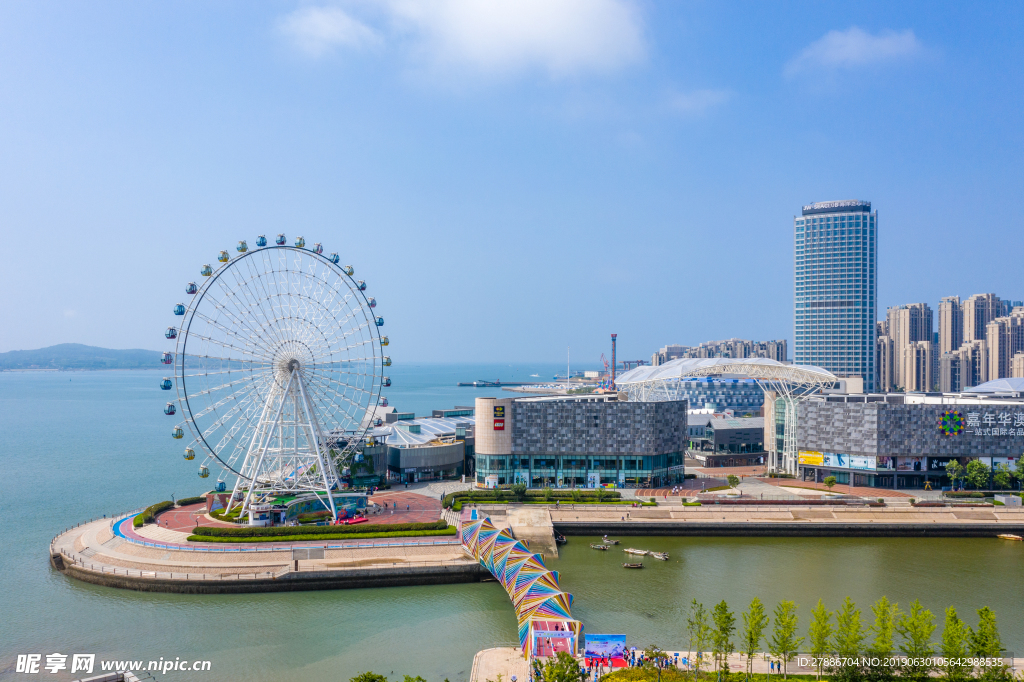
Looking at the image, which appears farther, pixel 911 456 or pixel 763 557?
pixel 911 456

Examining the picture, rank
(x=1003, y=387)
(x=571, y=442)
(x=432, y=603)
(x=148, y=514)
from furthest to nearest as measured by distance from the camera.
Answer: (x=1003, y=387)
(x=571, y=442)
(x=148, y=514)
(x=432, y=603)

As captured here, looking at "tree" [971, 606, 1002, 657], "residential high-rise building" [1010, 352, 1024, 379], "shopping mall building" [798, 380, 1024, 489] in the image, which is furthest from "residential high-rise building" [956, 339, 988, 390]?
"tree" [971, 606, 1002, 657]

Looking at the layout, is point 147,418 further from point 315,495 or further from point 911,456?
point 911,456

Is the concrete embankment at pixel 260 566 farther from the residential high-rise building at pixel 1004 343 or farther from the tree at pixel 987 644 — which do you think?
the residential high-rise building at pixel 1004 343

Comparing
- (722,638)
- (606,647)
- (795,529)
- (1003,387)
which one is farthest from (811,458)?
(606,647)

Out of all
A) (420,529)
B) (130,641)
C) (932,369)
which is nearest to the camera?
(130,641)

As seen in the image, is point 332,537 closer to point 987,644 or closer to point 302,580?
point 302,580

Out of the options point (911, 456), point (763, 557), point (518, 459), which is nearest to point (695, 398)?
point (911, 456)
